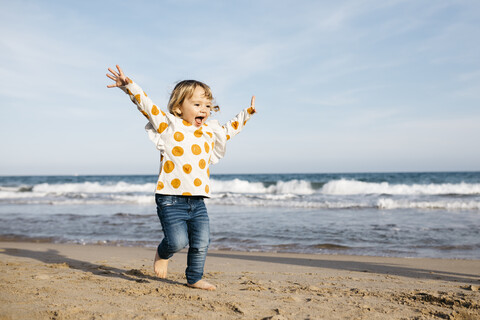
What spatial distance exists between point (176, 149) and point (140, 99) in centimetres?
51

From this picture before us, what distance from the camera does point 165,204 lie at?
306 centimetres

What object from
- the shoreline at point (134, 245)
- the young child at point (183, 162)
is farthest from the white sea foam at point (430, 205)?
the young child at point (183, 162)

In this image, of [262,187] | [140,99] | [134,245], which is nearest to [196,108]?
[140,99]

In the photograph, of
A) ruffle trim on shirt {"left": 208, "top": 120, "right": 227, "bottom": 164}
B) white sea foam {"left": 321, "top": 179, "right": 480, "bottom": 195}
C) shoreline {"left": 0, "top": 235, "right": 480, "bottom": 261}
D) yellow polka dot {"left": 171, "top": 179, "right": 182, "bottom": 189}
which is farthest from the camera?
white sea foam {"left": 321, "top": 179, "right": 480, "bottom": 195}

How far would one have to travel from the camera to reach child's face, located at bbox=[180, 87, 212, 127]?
3250 millimetres

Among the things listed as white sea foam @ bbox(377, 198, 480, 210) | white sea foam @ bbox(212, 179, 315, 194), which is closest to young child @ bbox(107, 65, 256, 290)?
white sea foam @ bbox(377, 198, 480, 210)

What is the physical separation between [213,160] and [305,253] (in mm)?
3218

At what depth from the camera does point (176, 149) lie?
10.3ft

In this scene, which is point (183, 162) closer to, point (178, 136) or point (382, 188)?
point (178, 136)

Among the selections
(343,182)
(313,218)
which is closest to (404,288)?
(313,218)

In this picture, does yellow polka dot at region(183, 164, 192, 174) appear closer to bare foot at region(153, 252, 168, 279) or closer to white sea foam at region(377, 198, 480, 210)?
bare foot at region(153, 252, 168, 279)

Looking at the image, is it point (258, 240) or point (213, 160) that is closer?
point (213, 160)

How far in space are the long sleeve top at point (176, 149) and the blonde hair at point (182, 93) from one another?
98 millimetres

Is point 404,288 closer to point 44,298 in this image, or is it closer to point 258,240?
point 44,298
